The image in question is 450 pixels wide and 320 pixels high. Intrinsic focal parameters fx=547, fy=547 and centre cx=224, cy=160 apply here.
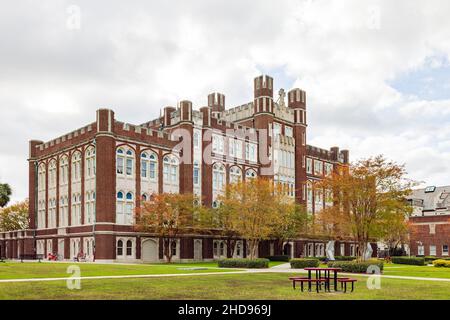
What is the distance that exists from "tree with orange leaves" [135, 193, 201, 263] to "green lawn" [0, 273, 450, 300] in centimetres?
2799

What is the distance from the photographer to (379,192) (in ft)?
131

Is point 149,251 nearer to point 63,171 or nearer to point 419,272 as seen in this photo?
point 63,171

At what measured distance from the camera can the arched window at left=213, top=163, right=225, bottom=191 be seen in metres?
65.9

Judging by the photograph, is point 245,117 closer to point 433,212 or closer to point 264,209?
point 264,209

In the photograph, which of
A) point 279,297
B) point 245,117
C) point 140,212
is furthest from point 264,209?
point 279,297

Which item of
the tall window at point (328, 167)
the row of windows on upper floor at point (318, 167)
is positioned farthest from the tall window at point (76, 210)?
the tall window at point (328, 167)

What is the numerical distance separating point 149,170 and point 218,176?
10402 mm

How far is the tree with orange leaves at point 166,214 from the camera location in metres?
53.9

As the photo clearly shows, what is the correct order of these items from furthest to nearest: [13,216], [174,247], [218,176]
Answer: [13,216], [218,176], [174,247]

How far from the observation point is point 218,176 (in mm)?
66438

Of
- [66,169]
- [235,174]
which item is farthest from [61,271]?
[235,174]

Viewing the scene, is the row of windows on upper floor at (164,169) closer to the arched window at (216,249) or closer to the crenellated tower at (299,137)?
the arched window at (216,249)
